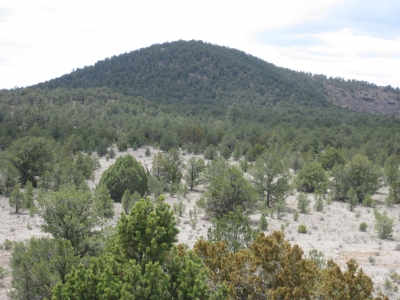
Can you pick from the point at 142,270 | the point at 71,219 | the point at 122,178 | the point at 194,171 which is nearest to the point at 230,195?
the point at 122,178

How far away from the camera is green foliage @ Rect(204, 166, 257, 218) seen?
84.1ft

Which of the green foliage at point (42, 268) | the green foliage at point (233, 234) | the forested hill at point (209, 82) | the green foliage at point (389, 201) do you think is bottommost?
the green foliage at point (389, 201)

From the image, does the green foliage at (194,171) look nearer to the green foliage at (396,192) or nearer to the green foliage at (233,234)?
the green foliage at (396,192)

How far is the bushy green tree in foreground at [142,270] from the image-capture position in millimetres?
7748

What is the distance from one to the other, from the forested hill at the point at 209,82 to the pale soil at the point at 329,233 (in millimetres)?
92964

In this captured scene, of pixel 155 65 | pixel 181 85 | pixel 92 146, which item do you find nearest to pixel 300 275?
pixel 92 146

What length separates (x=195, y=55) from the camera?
161 m

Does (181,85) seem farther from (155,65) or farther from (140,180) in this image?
(140,180)

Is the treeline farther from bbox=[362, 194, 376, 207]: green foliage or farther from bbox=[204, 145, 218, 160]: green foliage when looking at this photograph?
bbox=[362, 194, 376, 207]: green foliage

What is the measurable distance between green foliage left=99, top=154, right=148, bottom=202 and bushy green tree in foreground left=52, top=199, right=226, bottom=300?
2116cm

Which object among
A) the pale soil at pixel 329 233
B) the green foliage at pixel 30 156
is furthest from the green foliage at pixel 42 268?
the green foliage at pixel 30 156

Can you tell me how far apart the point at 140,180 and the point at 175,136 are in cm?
3403

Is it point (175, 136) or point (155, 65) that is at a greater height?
point (155, 65)

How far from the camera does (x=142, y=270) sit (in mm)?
8469
